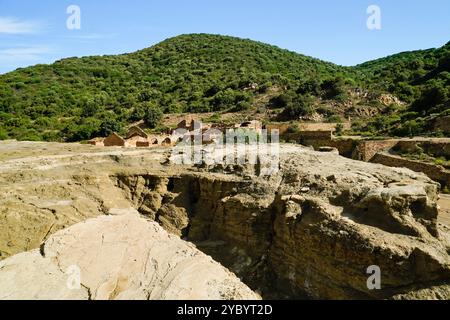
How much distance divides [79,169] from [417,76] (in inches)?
1484

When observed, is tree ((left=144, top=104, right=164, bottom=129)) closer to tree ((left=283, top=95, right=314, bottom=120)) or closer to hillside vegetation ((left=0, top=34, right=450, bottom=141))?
hillside vegetation ((left=0, top=34, right=450, bottom=141))

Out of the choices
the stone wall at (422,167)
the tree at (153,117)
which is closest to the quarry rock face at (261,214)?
the stone wall at (422,167)

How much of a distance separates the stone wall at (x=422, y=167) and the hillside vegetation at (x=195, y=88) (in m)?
5.68

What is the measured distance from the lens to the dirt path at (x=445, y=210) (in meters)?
14.0

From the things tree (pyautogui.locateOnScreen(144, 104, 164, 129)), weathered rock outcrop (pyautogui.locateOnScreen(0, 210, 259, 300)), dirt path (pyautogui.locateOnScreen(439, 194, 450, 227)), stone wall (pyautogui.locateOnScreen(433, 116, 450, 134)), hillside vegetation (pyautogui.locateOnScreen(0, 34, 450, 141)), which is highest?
hillside vegetation (pyautogui.locateOnScreen(0, 34, 450, 141))

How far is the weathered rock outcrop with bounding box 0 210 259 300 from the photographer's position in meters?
6.37

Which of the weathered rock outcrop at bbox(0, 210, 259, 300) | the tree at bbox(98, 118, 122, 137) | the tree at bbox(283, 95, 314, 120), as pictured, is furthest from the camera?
the tree at bbox(283, 95, 314, 120)

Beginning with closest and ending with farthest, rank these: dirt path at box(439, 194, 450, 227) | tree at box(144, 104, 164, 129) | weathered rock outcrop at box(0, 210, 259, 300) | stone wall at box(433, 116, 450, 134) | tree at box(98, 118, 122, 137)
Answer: weathered rock outcrop at box(0, 210, 259, 300), dirt path at box(439, 194, 450, 227), stone wall at box(433, 116, 450, 134), tree at box(98, 118, 122, 137), tree at box(144, 104, 164, 129)

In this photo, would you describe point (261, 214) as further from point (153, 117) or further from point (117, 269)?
point (153, 117)

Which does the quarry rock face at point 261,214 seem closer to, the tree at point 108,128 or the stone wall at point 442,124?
the stone wall at point 442,124

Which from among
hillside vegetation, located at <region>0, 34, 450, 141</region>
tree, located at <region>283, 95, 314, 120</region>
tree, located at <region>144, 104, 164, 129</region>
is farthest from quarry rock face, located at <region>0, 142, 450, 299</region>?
tree, located at <region>144, 104, 164, 129</region>

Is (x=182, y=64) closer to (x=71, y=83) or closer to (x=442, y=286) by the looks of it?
(x=71, y=83)

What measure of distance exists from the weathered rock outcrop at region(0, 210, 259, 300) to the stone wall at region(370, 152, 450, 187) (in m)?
15.7
